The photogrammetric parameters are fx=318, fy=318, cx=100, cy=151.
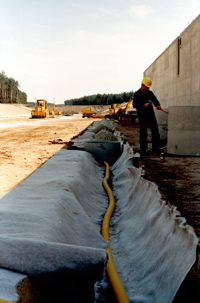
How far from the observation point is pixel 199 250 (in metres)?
2.23

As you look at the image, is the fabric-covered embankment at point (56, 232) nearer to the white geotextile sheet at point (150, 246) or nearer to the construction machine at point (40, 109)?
the white geotextile sheet at point (150, 246)

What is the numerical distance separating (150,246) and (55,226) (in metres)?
1.06

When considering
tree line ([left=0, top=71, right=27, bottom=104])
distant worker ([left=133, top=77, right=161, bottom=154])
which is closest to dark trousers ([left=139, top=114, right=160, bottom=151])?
distant worker ([left=133, top=77, right=161, bottom=154])

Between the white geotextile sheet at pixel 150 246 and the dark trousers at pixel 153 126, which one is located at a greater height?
the dark trousers at pixel 153 126

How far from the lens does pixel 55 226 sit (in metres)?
3.18

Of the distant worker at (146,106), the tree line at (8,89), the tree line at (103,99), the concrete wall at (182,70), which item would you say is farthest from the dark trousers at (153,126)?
the tree line at (8,89)

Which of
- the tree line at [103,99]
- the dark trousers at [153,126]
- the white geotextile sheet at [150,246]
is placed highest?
the tree line at [103,99]

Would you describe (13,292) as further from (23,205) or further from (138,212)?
(138,212)

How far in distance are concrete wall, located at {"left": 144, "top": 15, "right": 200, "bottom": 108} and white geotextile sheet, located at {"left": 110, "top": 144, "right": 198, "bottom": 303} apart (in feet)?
31.4

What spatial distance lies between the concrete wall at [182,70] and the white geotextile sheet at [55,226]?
8.86m

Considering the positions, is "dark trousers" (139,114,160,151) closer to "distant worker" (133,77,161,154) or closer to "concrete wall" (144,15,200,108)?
"distant worker" (133,77,161,154)

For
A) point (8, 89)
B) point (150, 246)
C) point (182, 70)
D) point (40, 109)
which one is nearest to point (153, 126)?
point (150, 246)

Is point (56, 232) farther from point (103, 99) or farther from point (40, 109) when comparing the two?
point (103, 99)

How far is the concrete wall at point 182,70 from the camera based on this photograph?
45.0 ft
